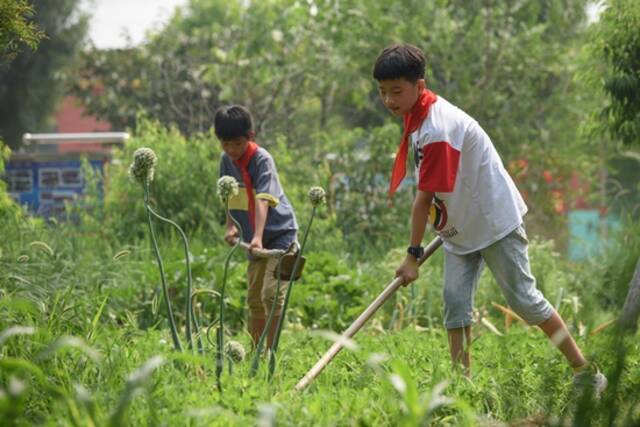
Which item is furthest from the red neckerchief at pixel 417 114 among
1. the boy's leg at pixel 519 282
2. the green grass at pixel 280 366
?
the green grass at pixel 280 366

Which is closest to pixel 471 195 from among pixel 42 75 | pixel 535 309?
pixel 535 309

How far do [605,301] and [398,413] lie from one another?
4.56 m

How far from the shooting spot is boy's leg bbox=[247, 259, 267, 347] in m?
5.51

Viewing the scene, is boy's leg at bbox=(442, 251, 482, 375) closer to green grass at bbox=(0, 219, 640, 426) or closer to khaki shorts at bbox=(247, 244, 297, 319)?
green grass at bbox=(0, 219, 640, 426)

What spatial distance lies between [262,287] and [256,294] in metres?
0.10

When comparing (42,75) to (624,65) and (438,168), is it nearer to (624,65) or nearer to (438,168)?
(624,65)

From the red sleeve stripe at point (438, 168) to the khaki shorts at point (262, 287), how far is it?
1.43 metres

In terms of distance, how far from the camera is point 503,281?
4371mm

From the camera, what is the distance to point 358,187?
1126cm

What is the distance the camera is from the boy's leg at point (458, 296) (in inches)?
175

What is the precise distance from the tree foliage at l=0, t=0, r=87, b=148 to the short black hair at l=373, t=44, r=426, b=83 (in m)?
20.8

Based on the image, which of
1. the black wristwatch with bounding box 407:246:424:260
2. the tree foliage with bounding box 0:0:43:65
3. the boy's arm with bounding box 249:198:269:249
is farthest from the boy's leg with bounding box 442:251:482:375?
the tree foliage with bounding box 0:0:43:65

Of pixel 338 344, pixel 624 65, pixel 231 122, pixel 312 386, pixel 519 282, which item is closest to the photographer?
pixel 312 386

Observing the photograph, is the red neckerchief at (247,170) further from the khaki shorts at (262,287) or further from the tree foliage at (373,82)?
the tree foliage at (373,82)
